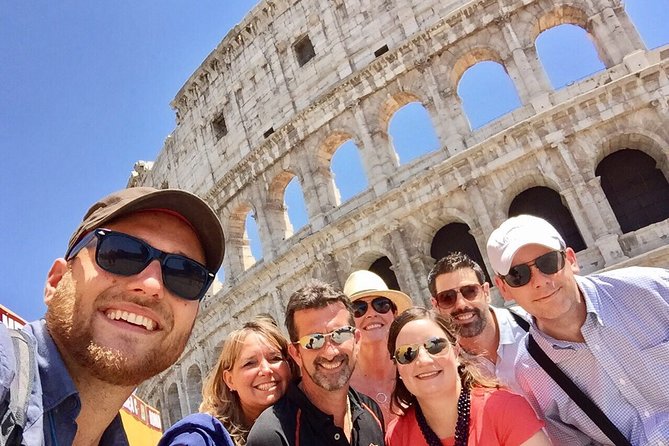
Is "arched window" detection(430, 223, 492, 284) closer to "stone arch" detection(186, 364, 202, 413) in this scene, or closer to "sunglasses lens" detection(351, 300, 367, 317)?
"sunglasses lens" detection(351, 300, 367, 317)

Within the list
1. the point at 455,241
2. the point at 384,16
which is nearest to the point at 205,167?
the point at 384,16

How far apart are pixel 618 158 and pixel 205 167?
1289cm

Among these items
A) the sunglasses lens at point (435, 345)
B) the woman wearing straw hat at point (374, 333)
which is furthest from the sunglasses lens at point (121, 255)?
the woman wearing straw hat at point (374, 333)

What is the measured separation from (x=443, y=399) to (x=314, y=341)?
781 millimetres

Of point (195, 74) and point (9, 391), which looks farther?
point (195, 74)

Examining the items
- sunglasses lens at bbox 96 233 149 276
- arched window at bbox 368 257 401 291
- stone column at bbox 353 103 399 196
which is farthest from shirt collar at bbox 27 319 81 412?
arched window at bbox 368 257 401 291

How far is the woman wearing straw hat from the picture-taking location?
397cm

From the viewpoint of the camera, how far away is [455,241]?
37.9 feet

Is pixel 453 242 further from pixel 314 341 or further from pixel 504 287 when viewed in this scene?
pixel 314 341

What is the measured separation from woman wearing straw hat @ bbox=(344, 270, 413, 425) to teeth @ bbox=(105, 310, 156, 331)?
2.38 meters

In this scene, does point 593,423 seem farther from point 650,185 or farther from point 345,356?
point 650,185

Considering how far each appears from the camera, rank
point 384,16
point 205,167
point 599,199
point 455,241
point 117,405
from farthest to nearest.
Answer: point 205,167
point 384,16
point 455,241
point 599,199
point 117,405

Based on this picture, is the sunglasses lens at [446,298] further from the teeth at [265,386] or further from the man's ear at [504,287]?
the teeth at [265,386]

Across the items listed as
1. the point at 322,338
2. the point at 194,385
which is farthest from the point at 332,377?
the point at 194,385
